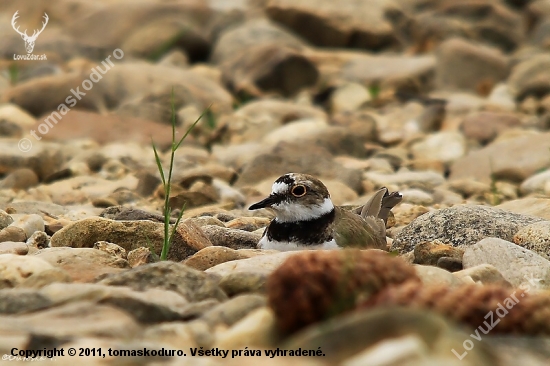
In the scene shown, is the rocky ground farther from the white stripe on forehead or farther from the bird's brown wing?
the white stripe on forehead

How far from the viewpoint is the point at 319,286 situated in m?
3.52

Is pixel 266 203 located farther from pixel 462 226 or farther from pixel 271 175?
pixel 271 175

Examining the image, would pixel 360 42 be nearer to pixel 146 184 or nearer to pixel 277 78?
pixel 277 78

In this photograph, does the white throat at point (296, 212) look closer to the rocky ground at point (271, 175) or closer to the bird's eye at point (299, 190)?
the bird's eye at point (299, 190)

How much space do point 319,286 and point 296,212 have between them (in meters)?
2.99

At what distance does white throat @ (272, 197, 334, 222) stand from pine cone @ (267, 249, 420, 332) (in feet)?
9.17

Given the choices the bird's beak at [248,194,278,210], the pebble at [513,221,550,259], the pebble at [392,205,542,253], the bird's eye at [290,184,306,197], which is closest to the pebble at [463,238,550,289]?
the pebble at [513,221,550,259]

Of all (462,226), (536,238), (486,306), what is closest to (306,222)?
(462,226)

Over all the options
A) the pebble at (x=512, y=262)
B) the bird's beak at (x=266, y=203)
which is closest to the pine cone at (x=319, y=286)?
the pebble at (x=512, y=262)

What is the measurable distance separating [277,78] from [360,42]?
4874 millimetres

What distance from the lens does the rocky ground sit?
3.54m

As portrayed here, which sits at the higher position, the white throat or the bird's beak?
the bird's beak

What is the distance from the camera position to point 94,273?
16.1 feet

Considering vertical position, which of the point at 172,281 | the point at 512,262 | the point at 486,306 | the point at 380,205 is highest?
the point at 380,205
